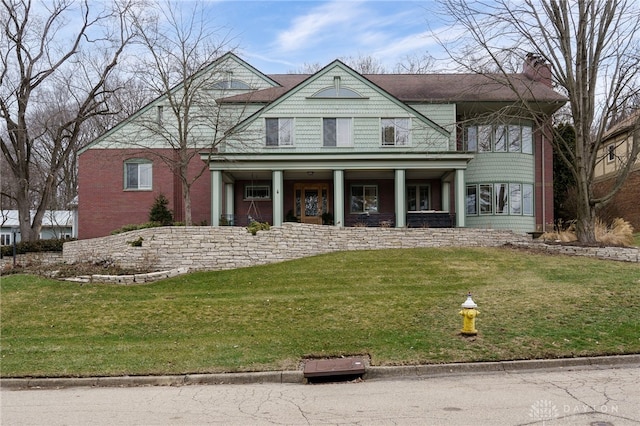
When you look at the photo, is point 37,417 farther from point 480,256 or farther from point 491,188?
point 491,188

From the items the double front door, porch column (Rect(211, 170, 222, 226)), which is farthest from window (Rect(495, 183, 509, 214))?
porch column (Rect(211, 170, 222, 226))

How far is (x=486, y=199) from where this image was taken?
25297 millimetres

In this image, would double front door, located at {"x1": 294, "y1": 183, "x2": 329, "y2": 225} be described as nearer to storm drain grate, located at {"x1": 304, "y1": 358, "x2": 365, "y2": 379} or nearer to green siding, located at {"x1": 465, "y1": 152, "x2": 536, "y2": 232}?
green siding, located at {"x1": 465, "y1": 152, "x2": 536, "y2": 232}

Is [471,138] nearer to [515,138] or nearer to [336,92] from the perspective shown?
[515,138]

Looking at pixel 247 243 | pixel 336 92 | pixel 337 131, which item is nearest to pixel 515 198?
pixel 337 131

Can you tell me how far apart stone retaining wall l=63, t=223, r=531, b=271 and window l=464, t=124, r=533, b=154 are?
6.35 m

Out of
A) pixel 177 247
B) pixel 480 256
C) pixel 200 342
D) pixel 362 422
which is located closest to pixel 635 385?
pixel 362 422

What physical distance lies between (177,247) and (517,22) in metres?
15.1

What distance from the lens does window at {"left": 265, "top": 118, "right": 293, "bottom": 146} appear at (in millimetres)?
24047

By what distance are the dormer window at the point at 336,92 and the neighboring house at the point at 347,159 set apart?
0.05 m

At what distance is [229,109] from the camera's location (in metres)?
25.4

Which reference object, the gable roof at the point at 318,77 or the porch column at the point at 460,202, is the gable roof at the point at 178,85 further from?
the porch column at the point at 460,202

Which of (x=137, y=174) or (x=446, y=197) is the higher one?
(x=137, y=174)

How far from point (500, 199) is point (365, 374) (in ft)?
63.6
